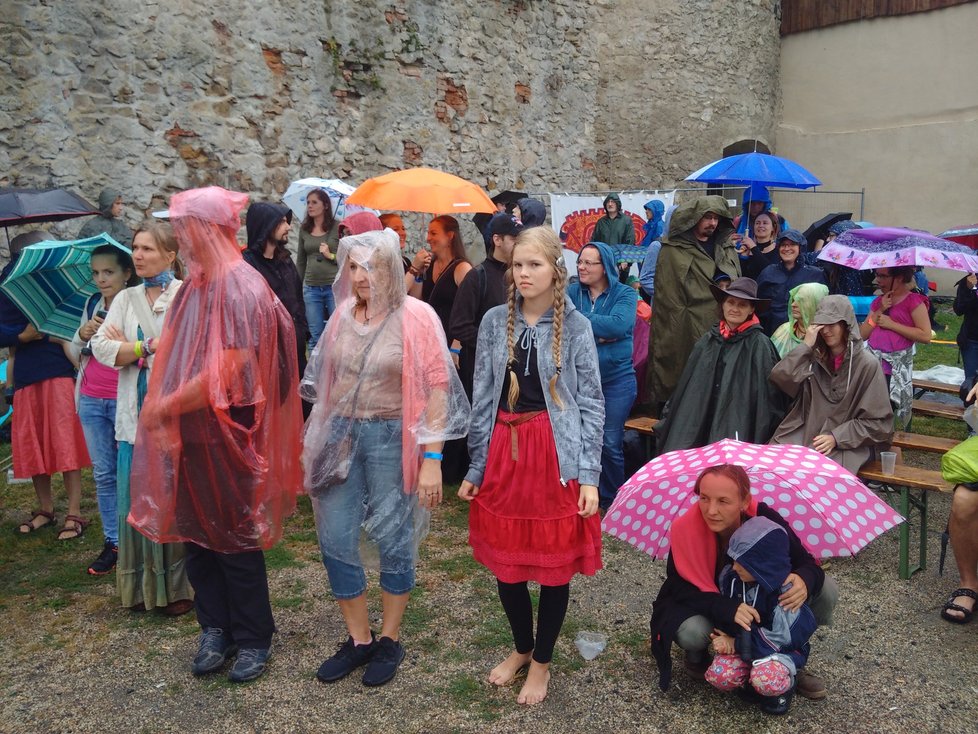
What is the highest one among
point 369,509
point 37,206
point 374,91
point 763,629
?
point 374,91

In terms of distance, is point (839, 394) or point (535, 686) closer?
point (535, 686)

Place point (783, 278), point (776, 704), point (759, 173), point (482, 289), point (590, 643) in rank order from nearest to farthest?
point (776, 704) < point (590, 643) < point (482, 289) < point (783, 278) < point (759, 173)

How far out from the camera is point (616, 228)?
425 inches

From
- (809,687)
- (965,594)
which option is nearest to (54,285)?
(809,687)

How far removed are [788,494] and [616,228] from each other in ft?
25.6

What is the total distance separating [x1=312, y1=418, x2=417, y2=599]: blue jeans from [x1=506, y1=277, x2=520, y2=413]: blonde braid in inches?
17.3

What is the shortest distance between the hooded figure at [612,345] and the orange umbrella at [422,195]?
103cm

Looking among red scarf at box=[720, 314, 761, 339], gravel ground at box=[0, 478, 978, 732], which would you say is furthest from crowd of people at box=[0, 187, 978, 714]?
red scarf at box=[720, 314, 761, 339]

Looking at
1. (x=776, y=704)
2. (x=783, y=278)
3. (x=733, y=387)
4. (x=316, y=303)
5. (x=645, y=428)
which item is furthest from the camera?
(x=316, y=303)

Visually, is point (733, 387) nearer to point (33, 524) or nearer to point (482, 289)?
point (482, 289)

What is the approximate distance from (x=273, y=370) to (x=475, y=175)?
9.92 m

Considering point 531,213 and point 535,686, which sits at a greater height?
point 531,213

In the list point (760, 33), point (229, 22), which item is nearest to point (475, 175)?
point (229, 22)

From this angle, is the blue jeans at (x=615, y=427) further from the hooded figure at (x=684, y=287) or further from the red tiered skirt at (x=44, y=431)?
the red tiered skirt at (x=44, y=431)
